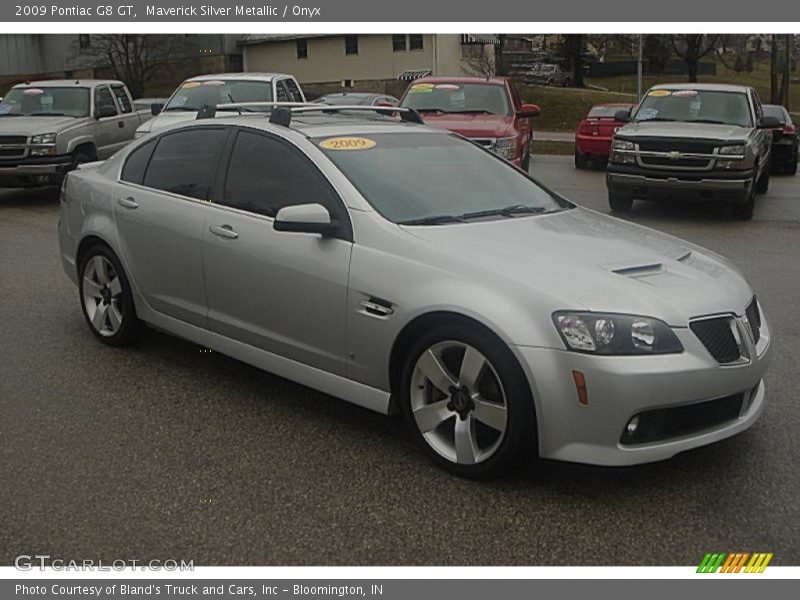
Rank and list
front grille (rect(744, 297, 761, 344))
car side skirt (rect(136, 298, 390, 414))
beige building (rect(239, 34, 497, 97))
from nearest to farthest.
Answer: front grille (rect(744, 297, 761, 344)), car side skirt (rect(136, 298, 390, 414)), beige building (rect(239, 34, 497, 97))

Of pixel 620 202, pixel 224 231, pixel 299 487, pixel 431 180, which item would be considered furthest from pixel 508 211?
pixel 620 202

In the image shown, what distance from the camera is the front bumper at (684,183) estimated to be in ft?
41.1

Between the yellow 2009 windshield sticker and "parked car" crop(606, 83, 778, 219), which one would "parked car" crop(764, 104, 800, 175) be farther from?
the yellow 2009 windshield sticker

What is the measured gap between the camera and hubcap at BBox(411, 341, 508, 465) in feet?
13.7

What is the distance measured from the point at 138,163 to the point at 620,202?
29.2 feet

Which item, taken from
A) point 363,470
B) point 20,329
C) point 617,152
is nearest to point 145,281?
point 20,329

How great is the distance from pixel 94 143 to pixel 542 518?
12833 mm

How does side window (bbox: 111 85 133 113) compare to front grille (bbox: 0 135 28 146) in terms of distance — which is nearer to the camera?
front grille (bbox: 0 135 28 146)

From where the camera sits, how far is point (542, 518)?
12.9 ft

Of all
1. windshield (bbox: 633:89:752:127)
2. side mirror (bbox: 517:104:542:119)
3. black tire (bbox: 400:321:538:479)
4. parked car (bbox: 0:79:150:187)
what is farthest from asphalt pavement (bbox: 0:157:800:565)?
parked car (bbox: 0:79:150:187)

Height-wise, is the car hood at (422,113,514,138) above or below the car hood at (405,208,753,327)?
above

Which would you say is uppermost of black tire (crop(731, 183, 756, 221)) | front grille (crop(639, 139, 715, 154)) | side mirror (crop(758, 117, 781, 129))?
side mirror (crop(758, 117, 781, 129))

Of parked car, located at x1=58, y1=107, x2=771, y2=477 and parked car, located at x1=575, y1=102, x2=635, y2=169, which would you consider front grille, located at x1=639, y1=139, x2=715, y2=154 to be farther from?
parked car, located at x1=575, y1=102, x2=635, y2=169

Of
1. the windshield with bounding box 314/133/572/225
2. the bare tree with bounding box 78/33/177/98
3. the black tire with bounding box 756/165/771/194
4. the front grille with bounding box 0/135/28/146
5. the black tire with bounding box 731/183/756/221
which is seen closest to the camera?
the windshield with bounding box 314/133/572/225
